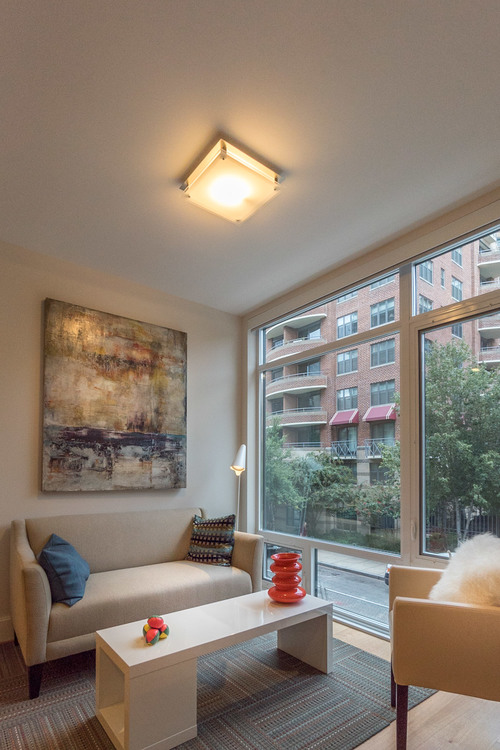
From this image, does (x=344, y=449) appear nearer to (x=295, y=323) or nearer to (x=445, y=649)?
(x=295, y=323)

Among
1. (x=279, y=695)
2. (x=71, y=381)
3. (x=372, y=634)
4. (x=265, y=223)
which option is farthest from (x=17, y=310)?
(x=372, y=634)

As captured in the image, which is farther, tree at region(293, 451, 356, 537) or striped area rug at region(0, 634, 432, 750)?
tree at region(293, 451, 356, 537)

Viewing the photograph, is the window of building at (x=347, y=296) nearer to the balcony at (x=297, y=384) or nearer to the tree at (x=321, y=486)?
the balcony at (x=297, y=384)

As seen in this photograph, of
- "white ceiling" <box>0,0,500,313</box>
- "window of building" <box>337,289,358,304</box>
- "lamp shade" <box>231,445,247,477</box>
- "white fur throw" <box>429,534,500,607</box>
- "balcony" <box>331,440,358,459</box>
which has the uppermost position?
"white ceiling" <box>0,0,500,313</box>

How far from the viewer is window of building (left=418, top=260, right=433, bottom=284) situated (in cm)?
303

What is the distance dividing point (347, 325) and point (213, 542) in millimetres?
1998

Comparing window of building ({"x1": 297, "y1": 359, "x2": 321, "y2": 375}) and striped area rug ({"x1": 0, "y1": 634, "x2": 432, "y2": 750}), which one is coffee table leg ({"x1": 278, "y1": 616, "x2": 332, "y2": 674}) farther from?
window of building ({"x1": 297, "y1": 359, "x2": 321, "y2": 375})

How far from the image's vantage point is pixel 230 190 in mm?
2479

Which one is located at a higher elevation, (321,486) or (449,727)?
(321,486)

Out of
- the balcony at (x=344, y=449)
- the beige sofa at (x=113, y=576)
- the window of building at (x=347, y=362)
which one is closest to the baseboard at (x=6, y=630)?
the beige sofa at (x=113, y=576)

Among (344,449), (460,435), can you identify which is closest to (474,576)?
(460,435)

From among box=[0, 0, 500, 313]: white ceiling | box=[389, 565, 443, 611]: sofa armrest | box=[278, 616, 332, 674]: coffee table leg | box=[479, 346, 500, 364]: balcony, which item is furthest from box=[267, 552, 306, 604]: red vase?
box=[0, 0, 500, 313]: white ceiling

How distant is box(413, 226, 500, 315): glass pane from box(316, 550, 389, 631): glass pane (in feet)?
6.04

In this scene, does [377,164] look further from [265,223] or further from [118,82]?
[118,82]
